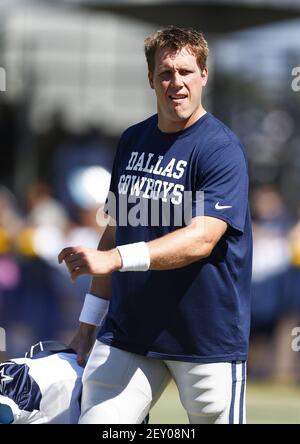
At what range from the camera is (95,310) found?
557 centimetres

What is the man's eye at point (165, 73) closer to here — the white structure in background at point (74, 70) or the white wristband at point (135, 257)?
the white wristband at point (135, 257)

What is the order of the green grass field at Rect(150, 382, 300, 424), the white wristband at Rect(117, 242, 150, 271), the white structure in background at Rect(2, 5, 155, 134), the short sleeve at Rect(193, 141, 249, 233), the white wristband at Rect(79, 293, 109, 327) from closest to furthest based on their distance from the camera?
the white wristband at Rect(117, 242, 150, 271) → the short sleeve at Rect(193, 141, 249, 233) → the white wristband at Rect(79, 293, 109, 327) → the green grass field at Rect(150, 382, 300, 424) → the white structure in background at Rect(2, 5, 155, 134)

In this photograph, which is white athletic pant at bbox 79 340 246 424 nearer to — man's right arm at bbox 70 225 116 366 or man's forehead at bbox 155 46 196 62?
man's right arm at bbox 70 225 116 366

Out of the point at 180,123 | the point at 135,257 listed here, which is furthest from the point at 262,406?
the point at 135,257

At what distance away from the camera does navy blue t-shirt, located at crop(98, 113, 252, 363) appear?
4922 mm

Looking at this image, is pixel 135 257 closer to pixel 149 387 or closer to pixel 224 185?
pixel 224 185

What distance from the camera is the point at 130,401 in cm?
509

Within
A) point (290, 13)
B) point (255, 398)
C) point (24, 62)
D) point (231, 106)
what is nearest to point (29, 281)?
point (255, 398)

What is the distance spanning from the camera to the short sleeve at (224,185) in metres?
4.83

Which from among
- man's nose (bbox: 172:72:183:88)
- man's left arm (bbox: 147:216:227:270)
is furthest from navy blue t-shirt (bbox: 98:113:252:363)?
man's nose (bbox: 172:72:183:88)

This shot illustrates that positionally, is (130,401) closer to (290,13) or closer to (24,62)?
(290,13)

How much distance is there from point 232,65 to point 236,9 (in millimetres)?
1887

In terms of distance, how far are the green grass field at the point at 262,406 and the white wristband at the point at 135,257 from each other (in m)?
4.42

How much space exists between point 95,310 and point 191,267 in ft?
2.63
